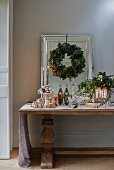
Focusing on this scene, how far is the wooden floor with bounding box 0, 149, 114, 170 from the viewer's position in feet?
11.6

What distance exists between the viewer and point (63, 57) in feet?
13.8

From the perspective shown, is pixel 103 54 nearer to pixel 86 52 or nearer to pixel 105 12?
pixel 86 52

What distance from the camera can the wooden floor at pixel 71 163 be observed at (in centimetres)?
355

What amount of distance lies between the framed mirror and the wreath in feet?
0.28

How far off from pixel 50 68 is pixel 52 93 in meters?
0.47

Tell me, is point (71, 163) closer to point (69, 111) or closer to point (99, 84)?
point (69, 111)

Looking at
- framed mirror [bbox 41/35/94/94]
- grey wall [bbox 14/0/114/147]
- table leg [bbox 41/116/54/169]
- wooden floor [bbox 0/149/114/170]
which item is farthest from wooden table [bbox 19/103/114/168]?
grey wall [bbox 14/0/114/147]

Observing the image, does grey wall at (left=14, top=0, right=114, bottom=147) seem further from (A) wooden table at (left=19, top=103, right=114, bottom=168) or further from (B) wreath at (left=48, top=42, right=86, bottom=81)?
(A) wooden table at (left=19, top=103, right=114, bottom=168)

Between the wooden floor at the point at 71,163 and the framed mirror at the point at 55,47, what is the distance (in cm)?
107

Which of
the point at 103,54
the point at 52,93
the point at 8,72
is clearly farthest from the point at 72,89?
the point at 8,72

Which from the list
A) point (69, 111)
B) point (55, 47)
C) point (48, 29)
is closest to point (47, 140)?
point (69, 111)

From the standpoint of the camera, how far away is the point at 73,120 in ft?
14.4

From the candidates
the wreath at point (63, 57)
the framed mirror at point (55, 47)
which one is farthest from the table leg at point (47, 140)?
the wreath at point (63, 57)

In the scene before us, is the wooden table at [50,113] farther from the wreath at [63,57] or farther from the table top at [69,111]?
the wreath at [63,57]
